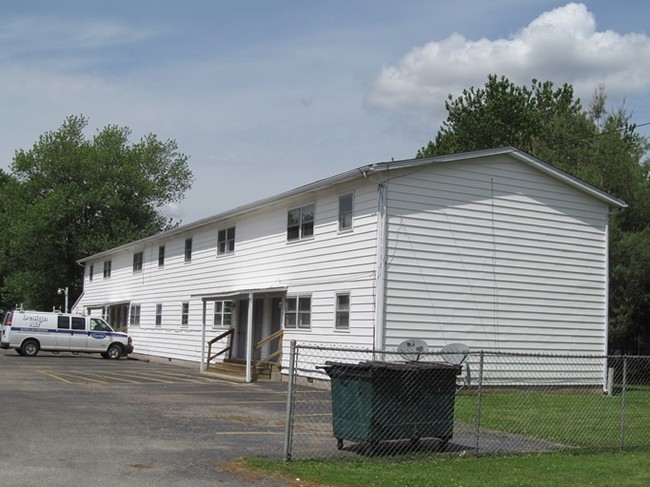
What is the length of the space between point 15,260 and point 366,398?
52799 millimetres

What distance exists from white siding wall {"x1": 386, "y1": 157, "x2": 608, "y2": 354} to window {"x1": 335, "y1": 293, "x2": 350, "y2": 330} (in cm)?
138

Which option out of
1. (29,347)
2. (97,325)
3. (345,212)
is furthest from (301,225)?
(29,347)

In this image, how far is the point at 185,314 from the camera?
30250 millimetres

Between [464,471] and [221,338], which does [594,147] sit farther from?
[464,471]

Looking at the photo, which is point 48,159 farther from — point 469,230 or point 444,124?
point 469,230

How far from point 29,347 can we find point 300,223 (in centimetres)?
1590

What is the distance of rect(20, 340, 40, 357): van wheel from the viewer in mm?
31987

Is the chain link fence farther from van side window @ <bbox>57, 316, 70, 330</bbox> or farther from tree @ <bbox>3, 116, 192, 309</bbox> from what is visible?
tree @ <bbox>3, 116, 192, 309</bbox>

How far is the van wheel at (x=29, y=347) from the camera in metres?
32.0

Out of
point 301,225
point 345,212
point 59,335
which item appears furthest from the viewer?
point 59,335

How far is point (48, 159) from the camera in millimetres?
55281

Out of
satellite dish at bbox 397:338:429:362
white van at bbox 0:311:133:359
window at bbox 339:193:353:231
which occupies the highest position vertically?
window at bbox 339:193:353:231

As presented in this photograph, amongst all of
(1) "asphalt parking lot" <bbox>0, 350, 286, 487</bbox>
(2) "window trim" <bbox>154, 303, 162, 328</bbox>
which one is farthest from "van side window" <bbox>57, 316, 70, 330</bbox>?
(1) "asphalt parking lot" <bbox>0, 350, 286, 487</bbox>

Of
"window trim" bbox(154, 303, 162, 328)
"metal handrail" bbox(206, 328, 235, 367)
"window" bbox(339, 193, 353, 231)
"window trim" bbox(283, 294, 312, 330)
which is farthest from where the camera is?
"window trim" bbox(154, 303, 162, 328)
